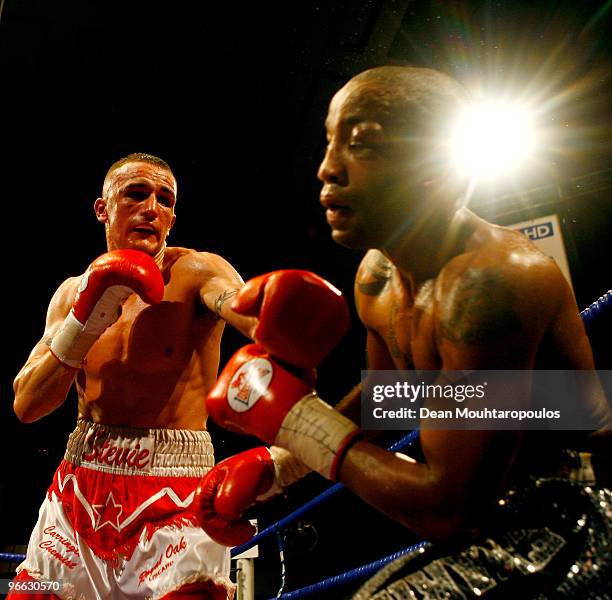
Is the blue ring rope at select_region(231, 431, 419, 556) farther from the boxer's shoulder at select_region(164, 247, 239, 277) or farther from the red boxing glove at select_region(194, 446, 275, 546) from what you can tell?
the boxer's shoulder at select_region(164, 247, 239, 277)

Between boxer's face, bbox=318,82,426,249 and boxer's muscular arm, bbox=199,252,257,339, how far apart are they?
61 cm

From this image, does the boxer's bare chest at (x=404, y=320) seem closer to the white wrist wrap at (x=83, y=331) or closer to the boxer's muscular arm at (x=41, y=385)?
the white wrist wrap at (x=83, y=331)

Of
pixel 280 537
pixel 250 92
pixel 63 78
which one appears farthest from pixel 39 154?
pixel 280 537

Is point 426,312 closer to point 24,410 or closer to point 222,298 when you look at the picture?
point 222,298

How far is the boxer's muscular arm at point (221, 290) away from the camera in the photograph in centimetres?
153

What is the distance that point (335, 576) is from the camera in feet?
7.11

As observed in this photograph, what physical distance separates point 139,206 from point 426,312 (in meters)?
1.32

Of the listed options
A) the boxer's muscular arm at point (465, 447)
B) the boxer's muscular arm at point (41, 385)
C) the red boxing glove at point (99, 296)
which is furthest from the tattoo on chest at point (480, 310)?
the boxer's muscular arm at point (41, 385)

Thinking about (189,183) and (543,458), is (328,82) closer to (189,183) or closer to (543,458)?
(189,183)

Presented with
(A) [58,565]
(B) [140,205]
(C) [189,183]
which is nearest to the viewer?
(A) [58,565]

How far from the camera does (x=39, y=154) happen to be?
4348mm

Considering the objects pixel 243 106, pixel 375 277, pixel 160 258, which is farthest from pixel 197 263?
pixel 243 106

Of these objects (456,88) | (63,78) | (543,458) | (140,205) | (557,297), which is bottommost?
(543,458)

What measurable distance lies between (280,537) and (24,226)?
4482mm
